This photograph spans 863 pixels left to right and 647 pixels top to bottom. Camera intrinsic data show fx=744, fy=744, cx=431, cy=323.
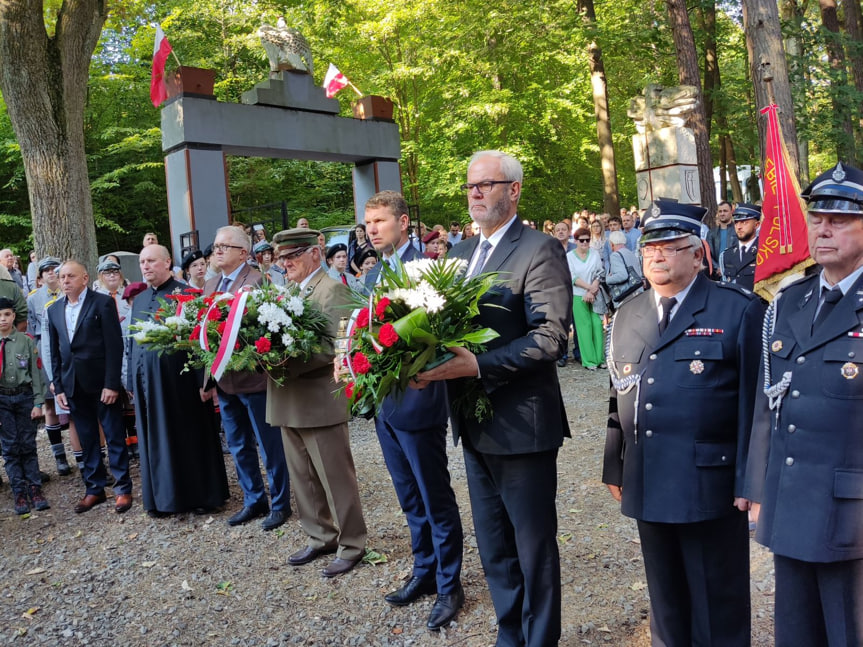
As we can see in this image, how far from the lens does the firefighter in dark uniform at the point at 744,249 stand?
7461 millimetres

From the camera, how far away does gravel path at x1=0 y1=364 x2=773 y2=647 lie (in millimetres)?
3943

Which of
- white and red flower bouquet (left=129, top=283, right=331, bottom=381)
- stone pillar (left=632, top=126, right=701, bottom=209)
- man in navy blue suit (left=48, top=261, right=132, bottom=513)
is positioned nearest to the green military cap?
white and red flower bouquet (left=129, top=283, right=331, bottom=381)

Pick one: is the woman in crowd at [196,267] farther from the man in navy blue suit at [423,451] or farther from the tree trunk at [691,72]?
the tree trunk at [691,72]

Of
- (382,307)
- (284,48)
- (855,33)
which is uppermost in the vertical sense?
(855,33)

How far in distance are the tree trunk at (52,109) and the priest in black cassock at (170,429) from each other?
19.7 ft

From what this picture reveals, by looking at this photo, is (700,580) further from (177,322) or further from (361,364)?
(177,322)

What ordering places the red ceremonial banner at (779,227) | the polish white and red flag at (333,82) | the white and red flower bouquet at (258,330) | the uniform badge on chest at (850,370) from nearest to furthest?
1. the uniform badge on chest at (850,370)
2. the white and red flower bouquet at (258,330)
3. the red ceremonial banner at (779,227)
4. the polish white and red flag at (333,82)

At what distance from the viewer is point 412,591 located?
4.20 m

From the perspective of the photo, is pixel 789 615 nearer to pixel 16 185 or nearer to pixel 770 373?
pixel 770 373

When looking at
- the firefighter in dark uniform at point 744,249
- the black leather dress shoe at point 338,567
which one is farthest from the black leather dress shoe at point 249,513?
the firefighter in dark uniform at point 744,249

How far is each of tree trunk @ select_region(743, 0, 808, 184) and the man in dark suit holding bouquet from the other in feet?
22.0

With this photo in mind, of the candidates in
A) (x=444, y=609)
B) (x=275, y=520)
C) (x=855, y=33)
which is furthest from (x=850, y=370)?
(x=855, y=33)

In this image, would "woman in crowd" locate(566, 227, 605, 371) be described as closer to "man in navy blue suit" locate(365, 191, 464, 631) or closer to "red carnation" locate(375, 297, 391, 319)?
"man in navy blue suit" locate(365, 191, 464, 631)

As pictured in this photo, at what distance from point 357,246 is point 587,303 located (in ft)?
12.7
